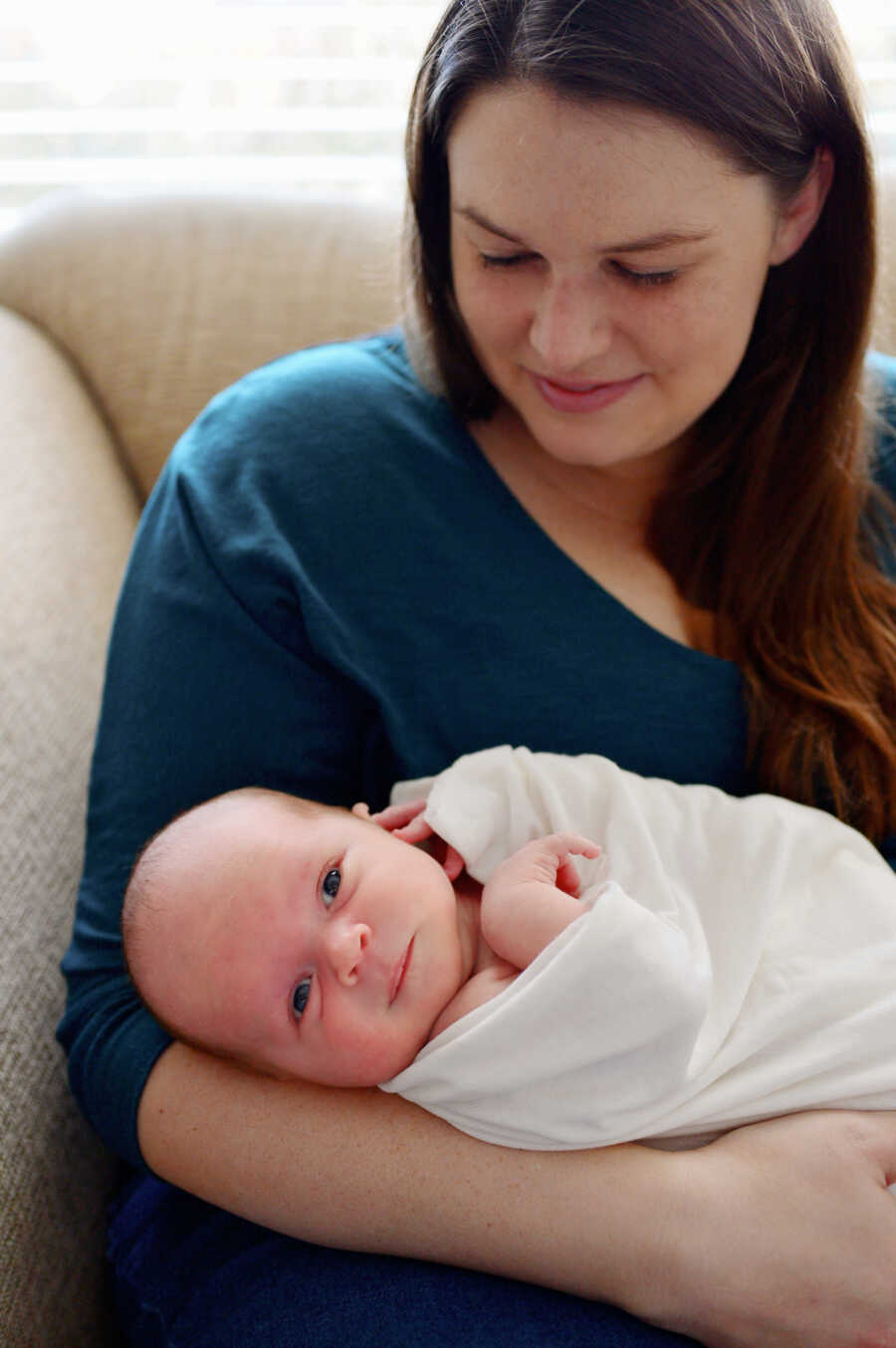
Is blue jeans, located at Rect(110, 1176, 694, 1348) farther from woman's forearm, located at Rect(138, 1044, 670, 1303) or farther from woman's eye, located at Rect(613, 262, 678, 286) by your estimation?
woman's eye, located at Rect(613, 262, 678, 286)

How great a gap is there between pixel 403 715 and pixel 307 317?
74 cm

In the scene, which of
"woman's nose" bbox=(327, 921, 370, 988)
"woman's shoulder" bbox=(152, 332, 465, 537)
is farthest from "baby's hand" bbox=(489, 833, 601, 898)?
"woman's shoulder" bbox=(152, 332, 465, 537)

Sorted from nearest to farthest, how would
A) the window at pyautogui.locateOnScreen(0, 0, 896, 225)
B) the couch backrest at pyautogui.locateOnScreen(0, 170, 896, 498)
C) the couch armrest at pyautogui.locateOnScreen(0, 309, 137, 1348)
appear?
the couch armrest at pyautogui.locateOnScreen(0, 309, 137, 1348)
the couch backrest at pyautogui.locateOnScreen(0, 170, 896, 498)
the window at pyautogui.locateOnScreen(0, 0, 896, 225)

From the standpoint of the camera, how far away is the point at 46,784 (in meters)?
1.08

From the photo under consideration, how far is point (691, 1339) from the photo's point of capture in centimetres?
80

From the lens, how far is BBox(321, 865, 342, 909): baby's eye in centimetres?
86

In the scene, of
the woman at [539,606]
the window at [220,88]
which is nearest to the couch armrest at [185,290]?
the window at [220,88]

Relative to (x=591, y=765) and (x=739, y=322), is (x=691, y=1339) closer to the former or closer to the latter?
(x=591, y=765)

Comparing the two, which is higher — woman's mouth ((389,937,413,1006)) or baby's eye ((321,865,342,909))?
baby's eye ((321,865,342,909))

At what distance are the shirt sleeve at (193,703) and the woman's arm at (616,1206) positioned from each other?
142mm

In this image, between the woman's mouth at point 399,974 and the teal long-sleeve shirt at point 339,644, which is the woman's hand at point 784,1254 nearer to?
the woman's mouth at point 399,974

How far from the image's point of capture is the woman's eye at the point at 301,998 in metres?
0.85

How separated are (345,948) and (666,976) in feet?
0.74

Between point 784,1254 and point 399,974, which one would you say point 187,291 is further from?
point 784,1254
